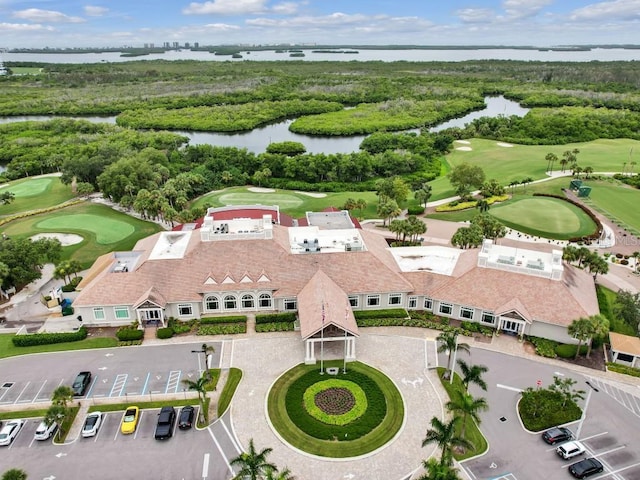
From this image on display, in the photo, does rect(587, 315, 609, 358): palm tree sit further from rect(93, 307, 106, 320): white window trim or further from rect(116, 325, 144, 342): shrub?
rect(93, 307, 106, 320): white window trim

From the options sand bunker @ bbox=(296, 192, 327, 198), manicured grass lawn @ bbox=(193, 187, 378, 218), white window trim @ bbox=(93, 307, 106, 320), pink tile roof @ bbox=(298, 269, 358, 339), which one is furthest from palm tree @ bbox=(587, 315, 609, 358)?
sand bunker @ bbox=(296, 192, 327, 198)

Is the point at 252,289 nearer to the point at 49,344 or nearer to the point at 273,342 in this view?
the point at 273,342

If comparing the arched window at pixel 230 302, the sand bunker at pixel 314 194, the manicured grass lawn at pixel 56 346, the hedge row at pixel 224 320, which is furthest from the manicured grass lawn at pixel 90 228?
the sand bunker at pixel 314 194

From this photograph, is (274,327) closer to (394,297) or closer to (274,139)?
(394,297)

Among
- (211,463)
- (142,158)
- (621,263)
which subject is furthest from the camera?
(142,158)

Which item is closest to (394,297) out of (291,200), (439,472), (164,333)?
(164,333)

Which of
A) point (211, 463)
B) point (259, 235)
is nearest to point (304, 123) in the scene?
point (259, 235)

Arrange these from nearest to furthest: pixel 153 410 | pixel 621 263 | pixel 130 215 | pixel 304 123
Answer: pixel 153 410
pixel 621 263
pixel 130 215
pixel 304 123
